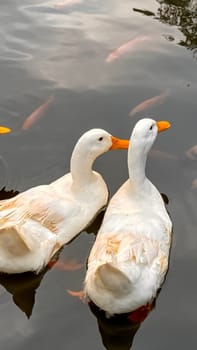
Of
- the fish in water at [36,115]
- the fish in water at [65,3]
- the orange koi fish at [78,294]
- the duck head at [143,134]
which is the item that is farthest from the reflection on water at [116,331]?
the fish in water at [65,3]

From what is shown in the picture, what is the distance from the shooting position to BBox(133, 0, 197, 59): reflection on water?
26.1ft

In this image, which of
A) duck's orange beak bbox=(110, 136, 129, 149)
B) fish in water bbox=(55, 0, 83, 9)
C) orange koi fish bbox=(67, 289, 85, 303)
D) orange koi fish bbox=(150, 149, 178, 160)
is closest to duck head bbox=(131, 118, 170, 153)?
duck's orange beak bbox=(110, 136, 129, 149)

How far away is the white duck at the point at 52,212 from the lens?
14.8 feet

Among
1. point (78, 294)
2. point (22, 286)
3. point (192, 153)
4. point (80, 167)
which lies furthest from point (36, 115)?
point (78, 294)

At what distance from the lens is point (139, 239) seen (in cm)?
460

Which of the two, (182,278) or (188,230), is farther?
(188,230)

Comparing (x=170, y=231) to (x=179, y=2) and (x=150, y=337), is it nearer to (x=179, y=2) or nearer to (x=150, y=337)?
(x=150, y=337)

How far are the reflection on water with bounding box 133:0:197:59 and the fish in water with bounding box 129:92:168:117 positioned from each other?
1290mm

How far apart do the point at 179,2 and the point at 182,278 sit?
16.9ft

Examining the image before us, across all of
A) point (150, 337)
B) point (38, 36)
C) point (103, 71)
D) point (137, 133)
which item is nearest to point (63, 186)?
point (137, 133)

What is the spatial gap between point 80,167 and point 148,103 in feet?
5.68

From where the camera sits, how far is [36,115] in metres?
6.45

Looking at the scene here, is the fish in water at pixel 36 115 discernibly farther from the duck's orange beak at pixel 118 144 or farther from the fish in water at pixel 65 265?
the fish in water at pixel 65 265

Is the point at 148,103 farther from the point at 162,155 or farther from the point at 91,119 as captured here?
the point at 162,155
